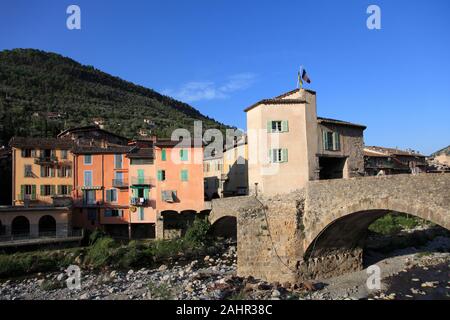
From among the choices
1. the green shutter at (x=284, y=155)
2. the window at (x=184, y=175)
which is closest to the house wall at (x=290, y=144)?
the green shutter at (x=284, y=155)

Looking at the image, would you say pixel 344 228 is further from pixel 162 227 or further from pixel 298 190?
pixel 162 227

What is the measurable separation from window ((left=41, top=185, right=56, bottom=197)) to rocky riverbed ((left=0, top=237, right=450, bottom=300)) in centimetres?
1545

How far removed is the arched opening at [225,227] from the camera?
38.0 meters

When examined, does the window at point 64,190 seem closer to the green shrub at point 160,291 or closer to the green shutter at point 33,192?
the green shutter at point 33,192

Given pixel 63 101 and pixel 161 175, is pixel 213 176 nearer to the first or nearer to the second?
pixel 161 175

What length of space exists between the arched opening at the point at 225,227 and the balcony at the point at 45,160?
64.6 ft

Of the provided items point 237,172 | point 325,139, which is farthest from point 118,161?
point 325,139

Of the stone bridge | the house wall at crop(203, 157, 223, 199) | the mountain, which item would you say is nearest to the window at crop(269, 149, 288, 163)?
the stone bridge

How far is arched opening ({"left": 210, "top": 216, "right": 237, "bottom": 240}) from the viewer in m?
38.0

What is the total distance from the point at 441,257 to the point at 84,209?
3477 centimetres

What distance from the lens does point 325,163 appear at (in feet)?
96.9

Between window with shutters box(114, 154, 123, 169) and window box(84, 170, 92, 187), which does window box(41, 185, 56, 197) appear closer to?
window box(84, 170, 92, 187)

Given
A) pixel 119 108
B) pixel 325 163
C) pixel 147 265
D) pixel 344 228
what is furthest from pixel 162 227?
pixel 119 108

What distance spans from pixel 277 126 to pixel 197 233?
1623 centimetres
